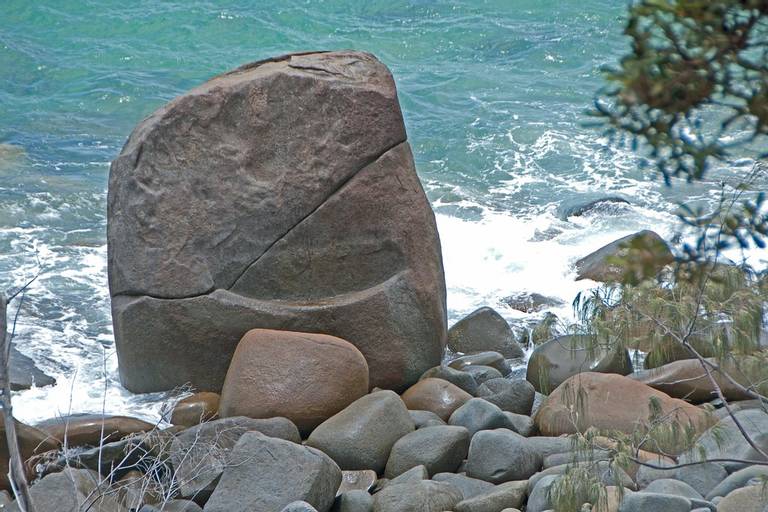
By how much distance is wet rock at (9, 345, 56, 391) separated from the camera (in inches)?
338

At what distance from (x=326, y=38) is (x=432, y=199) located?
764 centimetres

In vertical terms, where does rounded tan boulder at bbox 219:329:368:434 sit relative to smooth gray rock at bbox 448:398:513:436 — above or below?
above

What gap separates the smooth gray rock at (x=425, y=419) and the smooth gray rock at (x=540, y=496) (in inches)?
52.5

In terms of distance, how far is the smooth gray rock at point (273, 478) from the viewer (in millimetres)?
6492

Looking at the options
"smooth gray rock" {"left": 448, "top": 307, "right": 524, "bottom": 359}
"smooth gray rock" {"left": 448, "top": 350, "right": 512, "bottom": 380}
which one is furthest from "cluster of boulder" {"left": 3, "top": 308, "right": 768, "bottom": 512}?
"smooth gray rock" {"left": 448, "top": 307, "right": 524, "bottom": 359}

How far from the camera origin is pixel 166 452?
6.95 meters

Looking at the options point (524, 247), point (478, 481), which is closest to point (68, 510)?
point (478, 481)

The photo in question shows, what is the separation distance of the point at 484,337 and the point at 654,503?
12.2ft

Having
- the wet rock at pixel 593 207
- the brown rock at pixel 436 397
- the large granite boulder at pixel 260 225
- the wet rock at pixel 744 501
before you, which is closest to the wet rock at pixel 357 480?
the brown rock at pixel 436 397

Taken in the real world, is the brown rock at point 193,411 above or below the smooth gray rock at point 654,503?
below

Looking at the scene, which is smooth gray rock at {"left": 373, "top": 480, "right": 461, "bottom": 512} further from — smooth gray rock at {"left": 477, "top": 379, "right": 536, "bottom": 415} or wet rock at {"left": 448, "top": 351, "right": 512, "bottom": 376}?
wet rock at {"left": 448, "top": 351, "right": 512, "bottom": 376}

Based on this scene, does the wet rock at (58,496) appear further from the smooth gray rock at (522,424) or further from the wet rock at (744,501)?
the wet rock at (744,501)

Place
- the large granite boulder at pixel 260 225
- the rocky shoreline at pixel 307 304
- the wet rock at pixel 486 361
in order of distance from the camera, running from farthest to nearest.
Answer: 1. the wet rock at pixel 486 361
2. the large granite boulder at pixel 260 225
3. the rocky shoreline at pixel 307 304

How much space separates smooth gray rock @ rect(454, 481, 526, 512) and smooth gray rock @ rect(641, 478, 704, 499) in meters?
0.74
